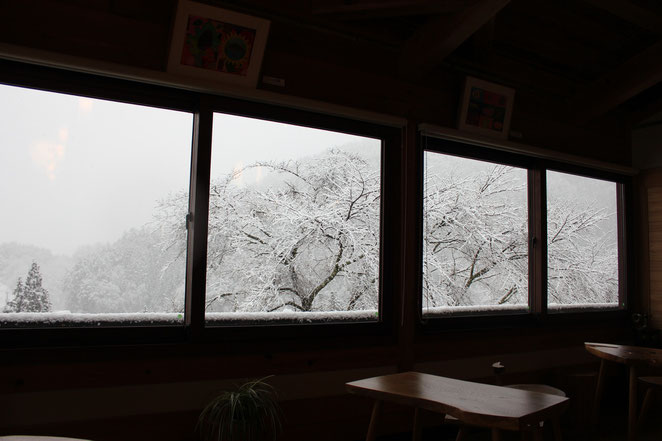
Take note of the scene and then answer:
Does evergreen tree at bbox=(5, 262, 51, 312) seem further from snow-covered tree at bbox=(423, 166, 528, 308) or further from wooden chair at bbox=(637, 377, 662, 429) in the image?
wooden chair at bbox=(637, 377, 662, 429)

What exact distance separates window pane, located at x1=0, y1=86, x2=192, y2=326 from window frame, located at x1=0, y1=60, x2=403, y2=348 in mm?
49

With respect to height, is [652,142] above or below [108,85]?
above

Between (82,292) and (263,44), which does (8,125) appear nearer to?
(82,292)

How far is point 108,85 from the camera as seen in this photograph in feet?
8.21

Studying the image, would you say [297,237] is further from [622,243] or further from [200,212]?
[622,243]

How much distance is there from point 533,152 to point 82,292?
312cm

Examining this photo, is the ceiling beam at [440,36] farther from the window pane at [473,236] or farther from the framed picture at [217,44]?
the framed picture at [217,44]

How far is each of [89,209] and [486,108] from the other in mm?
2587

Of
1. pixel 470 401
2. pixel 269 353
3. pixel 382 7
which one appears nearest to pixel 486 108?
pixel 382 7

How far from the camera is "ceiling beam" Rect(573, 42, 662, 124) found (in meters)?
3.84

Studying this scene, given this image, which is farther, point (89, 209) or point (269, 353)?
point (269, 353)

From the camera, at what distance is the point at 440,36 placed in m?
3.12

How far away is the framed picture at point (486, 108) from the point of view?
141 inches

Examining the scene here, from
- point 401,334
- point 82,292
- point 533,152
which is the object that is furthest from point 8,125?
point 533,152
